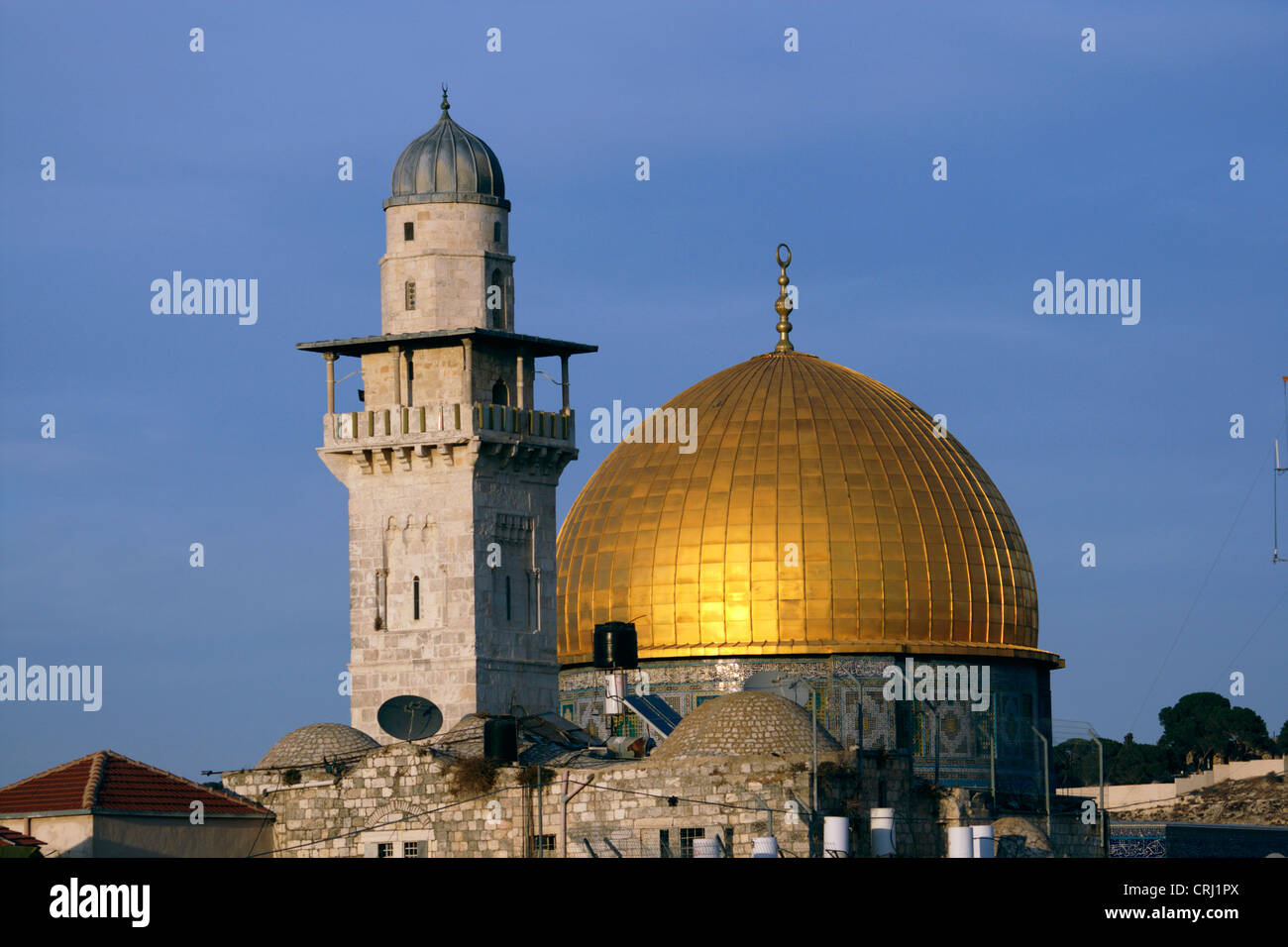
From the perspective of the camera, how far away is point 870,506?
62719 mm

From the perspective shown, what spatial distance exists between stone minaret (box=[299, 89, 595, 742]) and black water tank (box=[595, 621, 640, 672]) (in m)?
3.79

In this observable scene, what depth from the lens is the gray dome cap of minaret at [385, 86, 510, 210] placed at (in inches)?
2165

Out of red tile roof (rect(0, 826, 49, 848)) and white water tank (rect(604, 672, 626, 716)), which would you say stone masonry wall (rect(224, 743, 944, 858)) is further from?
white water tank (rect(604, 672, 626, 716))

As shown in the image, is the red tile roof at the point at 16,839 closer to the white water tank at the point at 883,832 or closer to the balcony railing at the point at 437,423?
the balcony railing at the point at 437,423

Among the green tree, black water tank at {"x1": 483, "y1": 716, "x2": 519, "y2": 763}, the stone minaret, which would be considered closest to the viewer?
black water tank at {"x1": 483, "y1": 716, "x2": 519, "y2": 763}

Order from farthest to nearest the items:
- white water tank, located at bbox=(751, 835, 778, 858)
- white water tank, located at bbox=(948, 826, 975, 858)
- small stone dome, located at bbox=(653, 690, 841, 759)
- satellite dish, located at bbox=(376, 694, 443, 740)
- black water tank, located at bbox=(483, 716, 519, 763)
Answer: satellite dish, located at bbox=(376, 694, 443, 740)
black water tank, located at bbox=(483, 716, 519, 763)
small stone dome, located at bbox=(653, 690, 841, 759)
white water tank, located at bbox=(948, 826, 975, 858)
white water tank, located at bbox=(751, 835, 778, 858)

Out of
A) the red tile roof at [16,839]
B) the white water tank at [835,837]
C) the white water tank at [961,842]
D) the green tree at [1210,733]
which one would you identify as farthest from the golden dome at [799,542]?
the green tree at [1210,733]

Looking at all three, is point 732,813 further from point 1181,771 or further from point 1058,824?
point 1181,771

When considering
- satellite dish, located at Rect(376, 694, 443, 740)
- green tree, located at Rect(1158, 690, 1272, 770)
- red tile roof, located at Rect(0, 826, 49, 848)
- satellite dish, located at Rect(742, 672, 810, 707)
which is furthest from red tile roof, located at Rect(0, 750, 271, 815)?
green tree, located at Rect(1158, 690, 1272, 770)

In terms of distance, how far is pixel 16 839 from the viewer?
4512cm

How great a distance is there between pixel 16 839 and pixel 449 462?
12.7m

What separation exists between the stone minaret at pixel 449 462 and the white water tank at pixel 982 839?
416 inches
